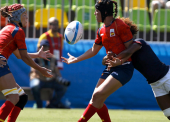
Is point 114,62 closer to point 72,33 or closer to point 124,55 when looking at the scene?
point 124,55

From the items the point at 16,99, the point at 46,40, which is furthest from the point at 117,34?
the point at 46,40

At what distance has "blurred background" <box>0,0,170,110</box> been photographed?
28.7ft

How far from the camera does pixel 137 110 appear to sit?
8734mm

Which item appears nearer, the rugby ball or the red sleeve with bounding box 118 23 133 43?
the red sleeve with bounding box 118 23 133 43

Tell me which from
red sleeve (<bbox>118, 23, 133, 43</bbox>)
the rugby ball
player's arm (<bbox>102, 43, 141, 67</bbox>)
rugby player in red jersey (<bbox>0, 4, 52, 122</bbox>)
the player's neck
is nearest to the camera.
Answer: rugby player in red jersey (<bbox>0, 4, 52, 122</bbox>)

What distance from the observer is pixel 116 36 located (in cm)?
458

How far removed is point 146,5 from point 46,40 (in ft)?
10.1

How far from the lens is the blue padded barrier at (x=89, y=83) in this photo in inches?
343

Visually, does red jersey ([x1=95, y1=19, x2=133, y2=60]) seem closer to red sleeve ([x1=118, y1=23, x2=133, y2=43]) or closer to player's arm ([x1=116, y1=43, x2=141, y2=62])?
red sleeve ([x1=118, y1=23, x2=133, y2=43])

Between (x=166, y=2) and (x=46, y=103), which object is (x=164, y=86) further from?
(x=166, y=2)

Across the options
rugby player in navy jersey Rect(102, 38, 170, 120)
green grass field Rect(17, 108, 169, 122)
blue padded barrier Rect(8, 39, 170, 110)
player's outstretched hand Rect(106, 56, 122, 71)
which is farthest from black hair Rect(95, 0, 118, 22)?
blue padded barrier Rect(8, 39, 170, 110)

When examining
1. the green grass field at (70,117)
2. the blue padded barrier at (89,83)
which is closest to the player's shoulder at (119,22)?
the green grass field at (70,117)

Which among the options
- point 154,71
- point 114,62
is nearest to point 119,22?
point 114,62

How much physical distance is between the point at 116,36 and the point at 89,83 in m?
4.27
